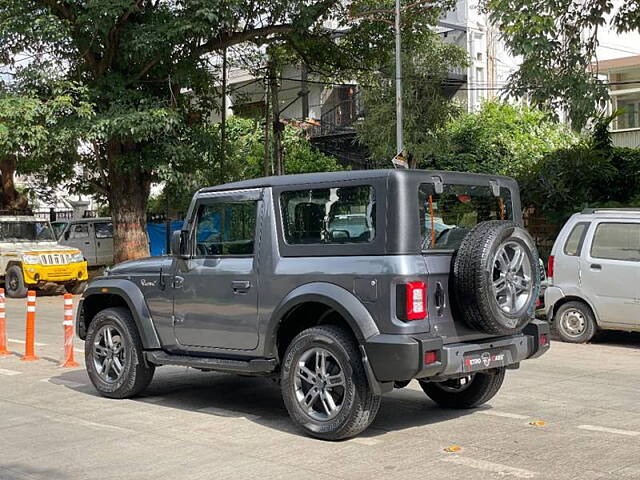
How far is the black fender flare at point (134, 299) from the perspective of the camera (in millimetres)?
8789

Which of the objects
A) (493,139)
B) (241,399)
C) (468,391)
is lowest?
(241,399)

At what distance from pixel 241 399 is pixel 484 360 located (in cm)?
292

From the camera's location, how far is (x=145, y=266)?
9031mm

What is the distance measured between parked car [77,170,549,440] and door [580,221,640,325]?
5295 millimetres

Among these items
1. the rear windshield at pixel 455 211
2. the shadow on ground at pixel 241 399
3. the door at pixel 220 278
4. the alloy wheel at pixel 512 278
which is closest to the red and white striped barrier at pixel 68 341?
the shadow on ground at pixel 241 399

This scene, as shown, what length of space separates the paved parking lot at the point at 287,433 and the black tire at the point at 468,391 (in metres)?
0.16

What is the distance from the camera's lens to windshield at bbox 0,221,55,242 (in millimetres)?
24891

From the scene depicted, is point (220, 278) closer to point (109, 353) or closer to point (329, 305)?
point (329, 305)

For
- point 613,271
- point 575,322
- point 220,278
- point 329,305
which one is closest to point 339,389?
point 329,305

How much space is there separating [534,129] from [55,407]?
28730 millimetres

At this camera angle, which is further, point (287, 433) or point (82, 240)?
point (82, 240)

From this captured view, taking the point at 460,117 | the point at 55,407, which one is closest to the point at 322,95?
the point at 460,117

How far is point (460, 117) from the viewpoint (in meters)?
35.4

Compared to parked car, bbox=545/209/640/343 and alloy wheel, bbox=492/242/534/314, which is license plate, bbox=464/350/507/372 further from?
parked car, bbox=545/209/640/343
